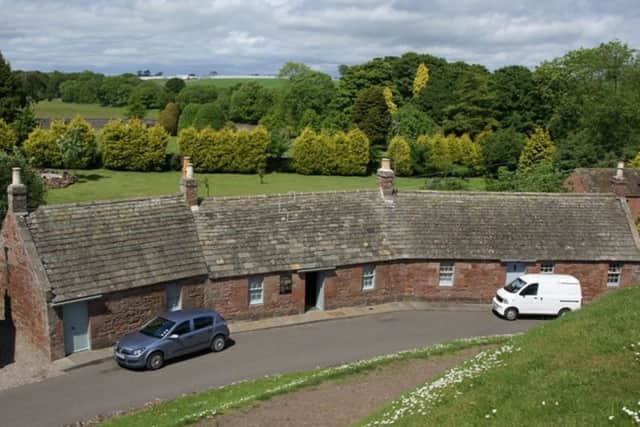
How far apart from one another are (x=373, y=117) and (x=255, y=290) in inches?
2671

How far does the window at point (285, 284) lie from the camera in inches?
1146

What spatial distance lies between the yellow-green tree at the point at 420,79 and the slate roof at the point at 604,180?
7172 cm

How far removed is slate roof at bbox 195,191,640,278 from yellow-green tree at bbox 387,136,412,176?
1807 inches

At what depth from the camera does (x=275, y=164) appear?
81812 millimetres

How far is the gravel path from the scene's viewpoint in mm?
16906

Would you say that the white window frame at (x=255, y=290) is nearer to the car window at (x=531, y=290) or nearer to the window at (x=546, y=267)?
the car window at (x=531, y=290)

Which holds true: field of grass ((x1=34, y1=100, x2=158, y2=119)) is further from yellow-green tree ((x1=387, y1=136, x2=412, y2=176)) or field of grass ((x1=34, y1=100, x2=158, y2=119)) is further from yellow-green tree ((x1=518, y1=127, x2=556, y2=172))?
yellow-green tree ((x1=518, y1=127, x2=556, y2=172))

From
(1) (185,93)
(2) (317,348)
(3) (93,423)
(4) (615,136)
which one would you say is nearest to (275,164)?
(4) (615,136)

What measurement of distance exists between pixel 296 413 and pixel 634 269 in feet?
73.2

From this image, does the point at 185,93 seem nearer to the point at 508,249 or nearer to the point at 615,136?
the point at 615,136

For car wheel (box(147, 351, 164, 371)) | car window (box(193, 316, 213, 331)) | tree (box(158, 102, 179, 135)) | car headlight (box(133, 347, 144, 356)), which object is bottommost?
car wheel (box(147, 351, 164, 371))

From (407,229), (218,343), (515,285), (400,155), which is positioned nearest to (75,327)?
(218,343)

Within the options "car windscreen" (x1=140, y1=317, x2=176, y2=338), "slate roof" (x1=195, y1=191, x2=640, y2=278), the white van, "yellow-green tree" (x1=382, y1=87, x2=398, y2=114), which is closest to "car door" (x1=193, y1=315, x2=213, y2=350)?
"car windscreen" (x1=140, y1=317, x2=176, y2=338)

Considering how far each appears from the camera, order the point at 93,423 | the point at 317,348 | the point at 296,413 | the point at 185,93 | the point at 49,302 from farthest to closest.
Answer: the point at 185,93, the point at 317,348, the point at 49,302, the point at 93,423, the point at 296,413
